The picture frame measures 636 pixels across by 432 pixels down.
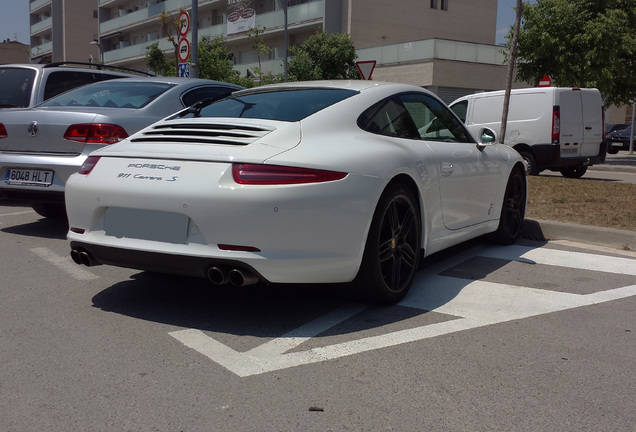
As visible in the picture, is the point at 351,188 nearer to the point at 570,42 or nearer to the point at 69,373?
the point at 69,373

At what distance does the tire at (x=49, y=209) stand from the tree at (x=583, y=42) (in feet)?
63.7

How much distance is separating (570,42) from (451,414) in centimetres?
2282

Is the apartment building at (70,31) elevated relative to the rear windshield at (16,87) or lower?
elevated

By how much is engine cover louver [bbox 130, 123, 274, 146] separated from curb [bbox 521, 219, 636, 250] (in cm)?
408

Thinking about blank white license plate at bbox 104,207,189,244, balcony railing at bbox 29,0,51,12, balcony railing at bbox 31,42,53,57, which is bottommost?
blank white license plate at bbox 104,207,189,244

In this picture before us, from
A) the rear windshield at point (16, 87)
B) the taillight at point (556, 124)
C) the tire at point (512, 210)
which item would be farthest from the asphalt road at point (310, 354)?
the taillight at point (556, 124)

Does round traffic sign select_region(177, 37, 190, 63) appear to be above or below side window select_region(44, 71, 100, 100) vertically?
above

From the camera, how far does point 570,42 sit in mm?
23156

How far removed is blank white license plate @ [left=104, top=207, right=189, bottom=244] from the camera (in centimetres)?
372

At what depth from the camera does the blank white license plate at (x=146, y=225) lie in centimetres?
372

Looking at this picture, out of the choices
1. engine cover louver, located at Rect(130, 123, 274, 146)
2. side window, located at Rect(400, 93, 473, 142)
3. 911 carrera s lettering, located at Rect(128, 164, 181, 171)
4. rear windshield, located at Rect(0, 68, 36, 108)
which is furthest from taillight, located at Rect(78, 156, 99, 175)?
rear windshield, located at Rect(0, 68, 36, 108)

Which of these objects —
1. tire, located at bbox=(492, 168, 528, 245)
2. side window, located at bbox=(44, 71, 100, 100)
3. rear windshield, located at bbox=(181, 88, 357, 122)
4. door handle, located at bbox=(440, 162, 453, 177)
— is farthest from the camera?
side window, located at bbox=(44, 71, 100, 100)

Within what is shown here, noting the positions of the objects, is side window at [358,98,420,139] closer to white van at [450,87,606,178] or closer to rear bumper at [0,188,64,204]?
rear bumper at [0,188,64,204]

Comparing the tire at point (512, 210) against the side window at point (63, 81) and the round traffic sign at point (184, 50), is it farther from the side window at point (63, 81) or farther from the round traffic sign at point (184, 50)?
the round traffic sign at point (184, 50)
